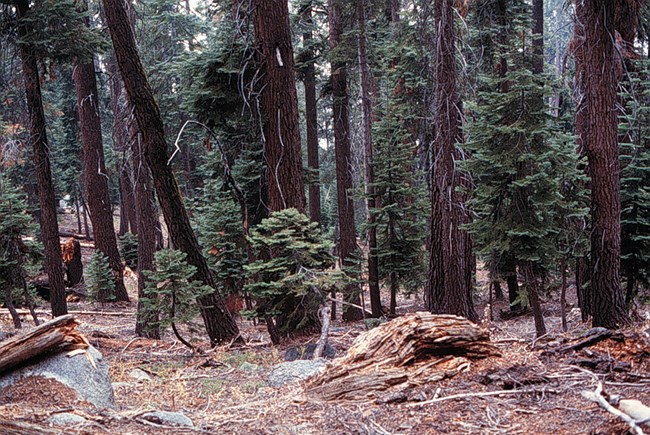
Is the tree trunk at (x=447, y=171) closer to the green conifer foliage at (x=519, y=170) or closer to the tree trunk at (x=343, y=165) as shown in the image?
the green conifer foliage at (x=519, y=170)

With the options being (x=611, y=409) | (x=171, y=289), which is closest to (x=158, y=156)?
(x=171, y=289)

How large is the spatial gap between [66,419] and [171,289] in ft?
11.4

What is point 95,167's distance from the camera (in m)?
17.1

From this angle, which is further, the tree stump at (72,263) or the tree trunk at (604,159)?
the tree stump at (72,263)

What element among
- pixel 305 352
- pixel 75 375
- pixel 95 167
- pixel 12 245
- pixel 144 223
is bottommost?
pixel 305 352

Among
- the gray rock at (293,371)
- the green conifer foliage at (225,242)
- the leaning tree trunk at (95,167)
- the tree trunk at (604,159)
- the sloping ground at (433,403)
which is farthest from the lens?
the leaning tree trunk at (95,167)

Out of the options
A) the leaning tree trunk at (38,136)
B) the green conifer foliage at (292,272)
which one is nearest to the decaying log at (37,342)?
the green conifer foliage at (292,272)

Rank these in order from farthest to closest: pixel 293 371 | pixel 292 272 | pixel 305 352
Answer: pixel 292 272
pixel 305 352
pixel 293 371

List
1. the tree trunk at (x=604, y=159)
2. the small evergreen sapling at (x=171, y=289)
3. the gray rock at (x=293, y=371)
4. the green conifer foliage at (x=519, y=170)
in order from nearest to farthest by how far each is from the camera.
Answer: the gray rock at (x=293, y=371) < the small evergreen sapling at (x=171, y=289) < the tree trunk at (x=604, y=159) < the green conifer foliage at (x=519, y=170)

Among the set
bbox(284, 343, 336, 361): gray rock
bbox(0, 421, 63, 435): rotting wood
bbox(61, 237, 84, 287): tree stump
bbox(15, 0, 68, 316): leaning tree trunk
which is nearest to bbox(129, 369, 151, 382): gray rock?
bbox(284, 343, 336, 361): gray rock

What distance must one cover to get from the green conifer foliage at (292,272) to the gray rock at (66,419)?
155 inches

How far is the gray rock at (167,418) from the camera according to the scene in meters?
4.07

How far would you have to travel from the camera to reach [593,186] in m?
8.36

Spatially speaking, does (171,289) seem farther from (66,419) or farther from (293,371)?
(66,419)
